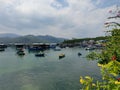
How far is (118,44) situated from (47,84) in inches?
1462

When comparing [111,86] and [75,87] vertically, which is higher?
[111,86]

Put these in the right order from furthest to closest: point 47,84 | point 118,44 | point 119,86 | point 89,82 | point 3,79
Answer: point 3,79, point 47,84, point 118,44, point 89,82, point 119,86

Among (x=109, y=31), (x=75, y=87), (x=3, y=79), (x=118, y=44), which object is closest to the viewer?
(x=118, y=44)

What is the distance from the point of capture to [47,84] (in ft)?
Result: 154

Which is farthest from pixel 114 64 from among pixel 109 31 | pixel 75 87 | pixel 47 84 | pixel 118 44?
pixel 47 84

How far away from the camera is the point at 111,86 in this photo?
5512 mm

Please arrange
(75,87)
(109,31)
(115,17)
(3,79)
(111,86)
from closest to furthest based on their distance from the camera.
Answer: (111,86) → (115,17) → (109,31) → (75,87) → (3,79)

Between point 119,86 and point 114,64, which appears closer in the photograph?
point 119,86

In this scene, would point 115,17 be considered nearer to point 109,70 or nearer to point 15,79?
point 109,70

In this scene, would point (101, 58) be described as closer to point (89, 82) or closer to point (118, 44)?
point (118, 44)

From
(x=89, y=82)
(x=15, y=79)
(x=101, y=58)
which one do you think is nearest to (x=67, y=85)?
(x=15, y=79)

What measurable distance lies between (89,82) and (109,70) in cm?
59

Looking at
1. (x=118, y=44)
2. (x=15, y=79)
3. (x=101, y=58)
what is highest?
(x=118, y=44)

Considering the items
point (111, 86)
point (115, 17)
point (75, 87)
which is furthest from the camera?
point (75, 87)
